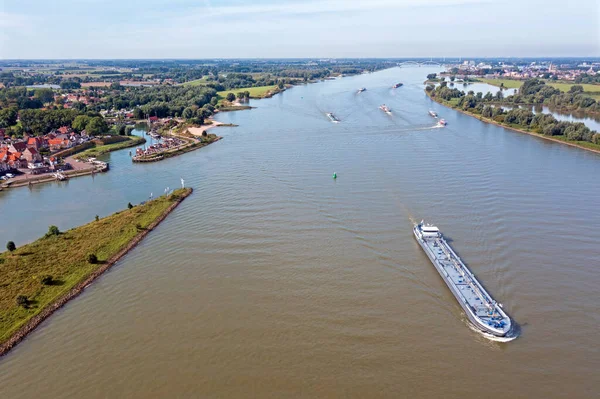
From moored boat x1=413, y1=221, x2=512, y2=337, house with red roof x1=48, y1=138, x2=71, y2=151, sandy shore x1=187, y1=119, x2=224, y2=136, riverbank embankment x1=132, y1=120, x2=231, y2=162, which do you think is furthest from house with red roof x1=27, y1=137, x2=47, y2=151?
moored boat x1=413, y1=221, x2=512, y2=337

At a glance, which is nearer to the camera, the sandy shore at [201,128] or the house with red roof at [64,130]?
the house with red roof at [64,130]

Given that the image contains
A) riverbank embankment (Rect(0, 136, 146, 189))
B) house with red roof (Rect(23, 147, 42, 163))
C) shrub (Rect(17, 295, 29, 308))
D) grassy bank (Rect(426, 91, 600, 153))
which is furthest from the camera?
grassy bank (Rect(426, 91, 600, 153))

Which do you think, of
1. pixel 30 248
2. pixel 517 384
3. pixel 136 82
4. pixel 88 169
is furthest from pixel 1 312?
pixel 136 82

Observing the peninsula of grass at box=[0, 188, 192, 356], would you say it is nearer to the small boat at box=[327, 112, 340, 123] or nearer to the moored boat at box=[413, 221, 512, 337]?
the moored boat at box=[413, 221, 512, 337]

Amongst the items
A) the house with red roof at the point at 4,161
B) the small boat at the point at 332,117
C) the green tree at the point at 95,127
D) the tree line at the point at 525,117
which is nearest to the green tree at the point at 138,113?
the green tree at the point at 95,127

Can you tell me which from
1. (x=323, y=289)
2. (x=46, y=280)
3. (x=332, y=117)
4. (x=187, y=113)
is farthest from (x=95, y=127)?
(x=323, y=289)

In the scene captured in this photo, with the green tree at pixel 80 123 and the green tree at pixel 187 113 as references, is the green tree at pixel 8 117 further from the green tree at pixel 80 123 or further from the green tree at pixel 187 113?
the green tree at pixel 187 113
